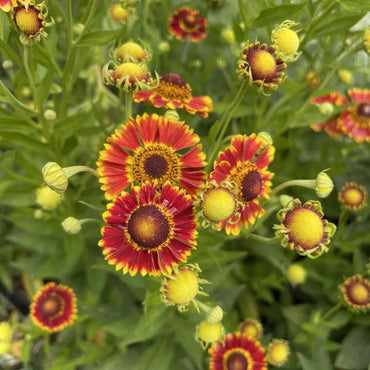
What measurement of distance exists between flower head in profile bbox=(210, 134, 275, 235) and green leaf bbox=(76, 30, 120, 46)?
33cm

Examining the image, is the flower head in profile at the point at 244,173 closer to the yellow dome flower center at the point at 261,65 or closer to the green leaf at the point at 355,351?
the yellow dome flower center at the point at 261,65

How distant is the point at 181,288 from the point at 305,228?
239 mm

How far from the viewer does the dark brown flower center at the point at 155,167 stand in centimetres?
69

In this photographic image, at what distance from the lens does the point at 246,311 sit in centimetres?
126

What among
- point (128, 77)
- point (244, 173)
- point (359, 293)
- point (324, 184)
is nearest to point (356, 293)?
point (359, 293)

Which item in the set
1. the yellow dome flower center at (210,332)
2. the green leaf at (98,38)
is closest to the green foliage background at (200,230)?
the green leaf at (98,38)

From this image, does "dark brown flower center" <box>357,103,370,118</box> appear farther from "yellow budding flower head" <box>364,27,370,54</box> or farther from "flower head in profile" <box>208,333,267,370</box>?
"flower head in profile" <box>208,333,267,370</box>

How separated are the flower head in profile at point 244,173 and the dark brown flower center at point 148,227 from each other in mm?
106

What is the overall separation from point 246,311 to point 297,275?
28 centimetres

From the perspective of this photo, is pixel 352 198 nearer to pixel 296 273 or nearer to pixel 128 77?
pixel 296 273

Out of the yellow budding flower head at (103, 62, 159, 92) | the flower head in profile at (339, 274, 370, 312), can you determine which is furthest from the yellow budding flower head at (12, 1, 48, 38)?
the flower head in profile at (339, 274, 370, 312)

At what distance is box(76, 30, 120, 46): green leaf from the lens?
758 mm

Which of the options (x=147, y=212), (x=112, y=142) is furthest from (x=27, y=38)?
(x=147, y=212)

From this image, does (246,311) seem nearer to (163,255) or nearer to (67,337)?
(67,337)
